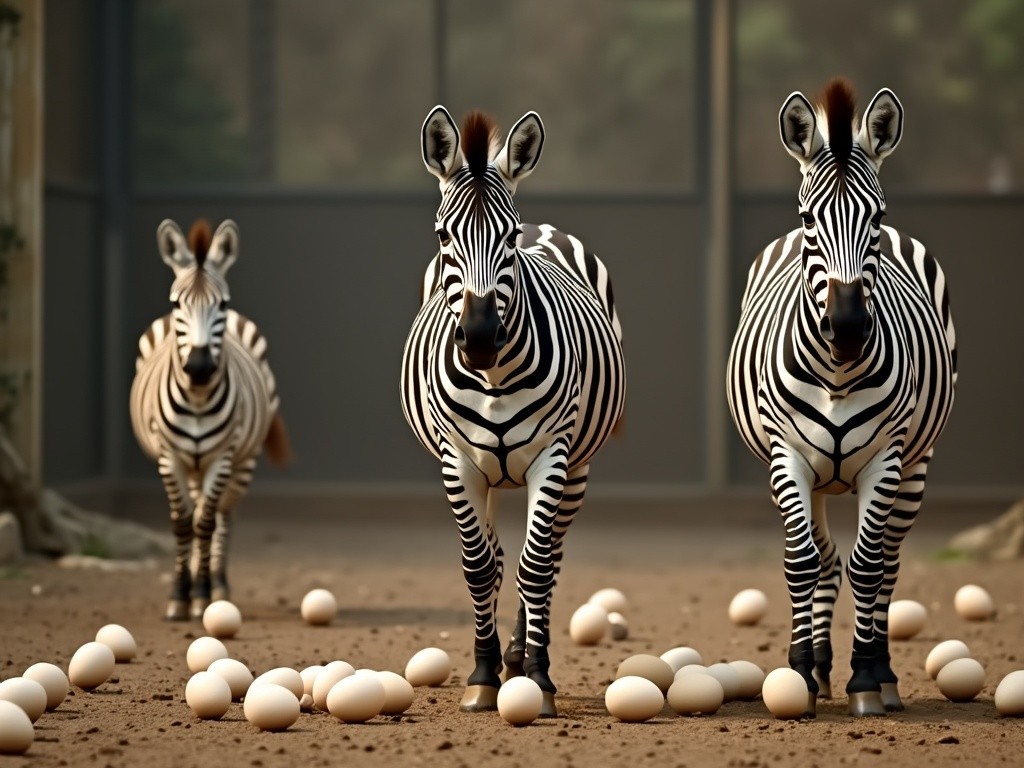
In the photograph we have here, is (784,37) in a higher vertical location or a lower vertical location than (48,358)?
higher

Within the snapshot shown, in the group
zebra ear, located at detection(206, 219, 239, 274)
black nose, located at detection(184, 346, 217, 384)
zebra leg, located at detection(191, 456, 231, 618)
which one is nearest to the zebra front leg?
zebra leg, located at detection(191, 456, 231, 618)

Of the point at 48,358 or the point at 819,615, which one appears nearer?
the point at 819,615

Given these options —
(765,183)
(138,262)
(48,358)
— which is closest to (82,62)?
(138,262)

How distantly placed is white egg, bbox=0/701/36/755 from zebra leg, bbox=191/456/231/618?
3.65 metres

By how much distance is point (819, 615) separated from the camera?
6938 mm

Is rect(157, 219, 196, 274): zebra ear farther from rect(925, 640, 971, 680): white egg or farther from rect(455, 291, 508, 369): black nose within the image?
rect(925, 640, 971, 680): white egg

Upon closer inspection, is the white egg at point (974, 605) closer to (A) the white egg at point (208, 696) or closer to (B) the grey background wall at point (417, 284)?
(A) the white egg at point (208, 696)

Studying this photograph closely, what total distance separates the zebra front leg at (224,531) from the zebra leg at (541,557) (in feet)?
12.2

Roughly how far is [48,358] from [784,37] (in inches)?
295

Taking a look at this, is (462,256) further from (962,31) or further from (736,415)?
(962,31)

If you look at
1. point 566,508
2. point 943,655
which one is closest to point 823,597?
point 943,655

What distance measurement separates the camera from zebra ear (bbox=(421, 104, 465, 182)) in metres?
6.14

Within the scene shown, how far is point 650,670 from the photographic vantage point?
666 centimetres

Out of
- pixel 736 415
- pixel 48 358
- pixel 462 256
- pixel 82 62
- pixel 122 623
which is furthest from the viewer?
pixel 82 62
